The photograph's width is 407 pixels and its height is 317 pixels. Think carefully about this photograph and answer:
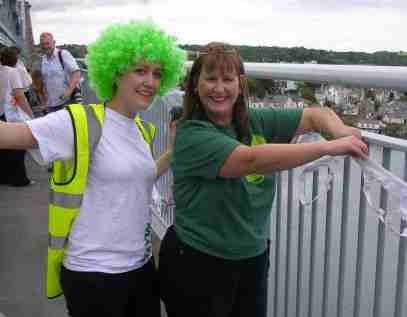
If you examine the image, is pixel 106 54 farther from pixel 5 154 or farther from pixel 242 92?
pixel 5 154

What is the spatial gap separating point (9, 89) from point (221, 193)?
5.28 meters

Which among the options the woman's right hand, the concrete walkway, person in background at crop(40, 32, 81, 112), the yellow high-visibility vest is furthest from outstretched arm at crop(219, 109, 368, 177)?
person in background at crop(40, 32, 81, 112)

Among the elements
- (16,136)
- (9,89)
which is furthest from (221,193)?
(9,89)

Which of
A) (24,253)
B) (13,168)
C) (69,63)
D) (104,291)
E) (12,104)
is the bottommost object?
(24,253)

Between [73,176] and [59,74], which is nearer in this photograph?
[73,176]

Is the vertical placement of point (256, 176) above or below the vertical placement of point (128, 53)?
below

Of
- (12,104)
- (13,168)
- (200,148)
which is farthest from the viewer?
(13,168)

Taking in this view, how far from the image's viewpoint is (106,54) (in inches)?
93.0

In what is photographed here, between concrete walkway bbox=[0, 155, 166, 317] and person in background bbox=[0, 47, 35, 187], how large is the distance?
17 cm

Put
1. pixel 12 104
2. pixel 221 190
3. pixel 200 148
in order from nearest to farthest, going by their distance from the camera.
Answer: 1. pixel 200 148
2. pixel 221 190
3. pixel 12 104

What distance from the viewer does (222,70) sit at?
76.7 inches

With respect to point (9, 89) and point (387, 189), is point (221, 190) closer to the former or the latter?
point (387, 189)

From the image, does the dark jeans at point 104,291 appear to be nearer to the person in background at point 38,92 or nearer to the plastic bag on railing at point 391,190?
the plastic bag on railing at point 391,190

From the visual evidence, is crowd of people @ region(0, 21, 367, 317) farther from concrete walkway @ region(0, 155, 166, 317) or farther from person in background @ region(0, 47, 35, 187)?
person in background @ region(0, 47, 35, 187)
